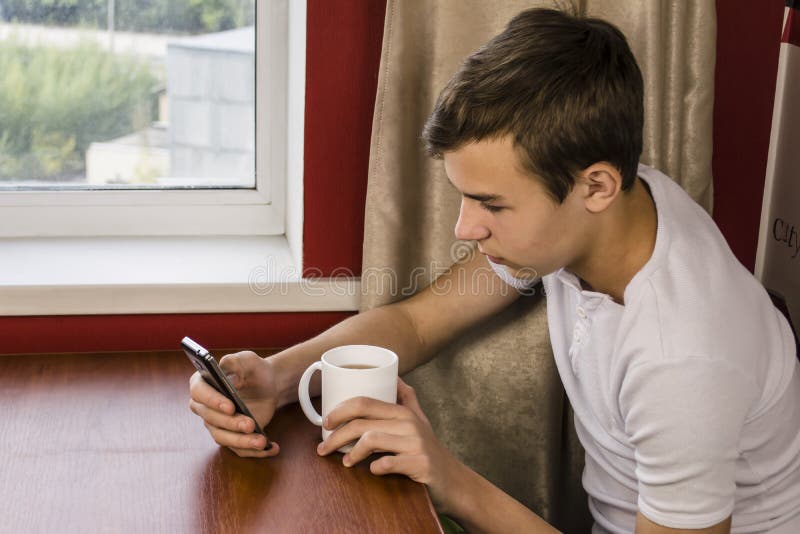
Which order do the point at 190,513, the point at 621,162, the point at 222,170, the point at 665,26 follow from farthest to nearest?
1. the point at 222,170
2. the point at 665,26
3. the point at 621,162
4. the point at 190,513

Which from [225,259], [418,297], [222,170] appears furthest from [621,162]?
[222,170]

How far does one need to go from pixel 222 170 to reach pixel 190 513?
0.89m

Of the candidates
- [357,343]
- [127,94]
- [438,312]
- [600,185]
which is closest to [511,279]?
[438,312]

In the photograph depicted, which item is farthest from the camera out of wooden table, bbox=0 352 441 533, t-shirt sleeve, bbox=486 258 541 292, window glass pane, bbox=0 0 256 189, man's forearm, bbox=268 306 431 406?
window glass pane, bbox=0 0 256 189

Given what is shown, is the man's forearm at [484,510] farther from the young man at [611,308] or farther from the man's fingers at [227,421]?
the man's fingers at [227,421]

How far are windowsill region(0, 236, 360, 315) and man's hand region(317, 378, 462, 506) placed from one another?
0.47 metres

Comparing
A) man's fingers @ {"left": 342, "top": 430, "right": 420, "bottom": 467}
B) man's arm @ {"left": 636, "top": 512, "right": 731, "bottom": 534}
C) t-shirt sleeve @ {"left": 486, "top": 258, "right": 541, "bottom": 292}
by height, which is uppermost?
t-shirt sleeve @ {"left": 486, "top": 258, "right": 541, "bottom": 292}

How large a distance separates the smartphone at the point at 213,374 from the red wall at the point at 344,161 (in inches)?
16.3

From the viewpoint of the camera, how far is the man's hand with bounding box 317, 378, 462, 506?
1.00 meters

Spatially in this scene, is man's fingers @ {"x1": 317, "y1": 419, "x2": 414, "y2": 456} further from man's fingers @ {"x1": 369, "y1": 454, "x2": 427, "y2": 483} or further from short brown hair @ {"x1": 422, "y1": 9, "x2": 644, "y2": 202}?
short brown hair @ {"x1": 422, "y1": 9, "x2": 644, "y2": 202}

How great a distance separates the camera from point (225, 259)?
60.7 inches

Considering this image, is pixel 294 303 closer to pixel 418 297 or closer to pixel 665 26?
pixel 418 297

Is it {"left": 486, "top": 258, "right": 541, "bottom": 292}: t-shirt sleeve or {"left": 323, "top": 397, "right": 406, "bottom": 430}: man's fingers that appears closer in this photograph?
{"left": 323, "top": 397, "right": 406, "bottom": 430}: man's fingers

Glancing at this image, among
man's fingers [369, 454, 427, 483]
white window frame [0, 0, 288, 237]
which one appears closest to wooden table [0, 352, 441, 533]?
man's fingers [369, 454, 427, 483]
